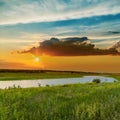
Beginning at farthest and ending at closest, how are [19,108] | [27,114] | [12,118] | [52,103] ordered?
[52,103] → [19,108] → [27,114] → [12,118]

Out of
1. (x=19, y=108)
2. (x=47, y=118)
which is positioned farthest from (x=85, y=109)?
(x=19, y=108)

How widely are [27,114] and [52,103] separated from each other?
3.51 meters

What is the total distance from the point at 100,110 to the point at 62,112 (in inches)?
79.7

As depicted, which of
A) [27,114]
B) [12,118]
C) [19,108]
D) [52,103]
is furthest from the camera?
[52,103]

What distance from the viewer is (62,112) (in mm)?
15516

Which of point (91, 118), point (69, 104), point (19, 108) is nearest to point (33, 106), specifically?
point (19, 108)

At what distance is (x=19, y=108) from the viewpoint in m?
16.7

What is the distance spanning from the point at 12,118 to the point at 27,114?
1297 mm

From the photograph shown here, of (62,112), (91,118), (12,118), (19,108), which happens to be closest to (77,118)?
(91,118)

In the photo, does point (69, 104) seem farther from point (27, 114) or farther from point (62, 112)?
point (27, 114)

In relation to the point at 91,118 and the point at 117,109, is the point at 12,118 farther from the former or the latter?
the point at 117,109

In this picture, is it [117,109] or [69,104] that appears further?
[69,104]

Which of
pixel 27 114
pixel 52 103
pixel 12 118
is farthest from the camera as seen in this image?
pixel 52 103

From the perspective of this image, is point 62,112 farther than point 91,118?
Yes
